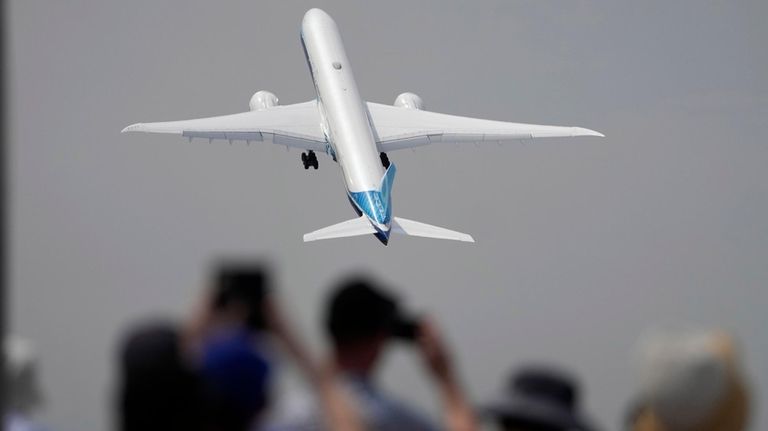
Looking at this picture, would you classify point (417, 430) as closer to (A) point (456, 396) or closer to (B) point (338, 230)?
(A) point (456, 396)

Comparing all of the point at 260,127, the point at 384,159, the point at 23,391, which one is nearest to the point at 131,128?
the point at 260,127

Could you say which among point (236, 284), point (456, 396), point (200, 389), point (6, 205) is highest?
point (6, 205)

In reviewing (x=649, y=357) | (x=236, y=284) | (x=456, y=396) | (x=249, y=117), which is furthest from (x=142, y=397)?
(x=249, y=117)

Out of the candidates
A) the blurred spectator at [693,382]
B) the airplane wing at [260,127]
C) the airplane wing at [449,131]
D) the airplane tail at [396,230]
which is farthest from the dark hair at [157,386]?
the airplane wing at [449,131]

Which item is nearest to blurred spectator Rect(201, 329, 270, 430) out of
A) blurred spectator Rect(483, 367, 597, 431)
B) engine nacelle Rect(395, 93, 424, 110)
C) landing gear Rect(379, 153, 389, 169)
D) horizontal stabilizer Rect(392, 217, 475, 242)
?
blurred spectator Rect(483, 367, 597, 431)

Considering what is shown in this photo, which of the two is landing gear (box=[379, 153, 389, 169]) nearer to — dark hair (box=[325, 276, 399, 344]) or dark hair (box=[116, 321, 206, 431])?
dark hair (box=[325, 276, 399, 344])

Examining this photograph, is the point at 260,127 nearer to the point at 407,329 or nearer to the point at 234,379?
the point at 407,329

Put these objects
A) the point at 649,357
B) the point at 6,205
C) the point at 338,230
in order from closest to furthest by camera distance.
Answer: the point at 6,205, the point at 649,357, the point at 338,230
